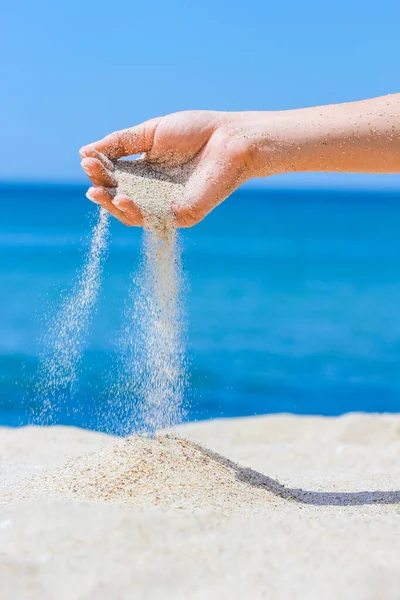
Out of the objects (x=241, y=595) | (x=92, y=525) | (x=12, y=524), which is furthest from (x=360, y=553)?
(x=12, y=524)

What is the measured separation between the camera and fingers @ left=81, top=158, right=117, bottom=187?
10.8 feet

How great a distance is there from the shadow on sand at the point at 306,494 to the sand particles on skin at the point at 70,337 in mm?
908

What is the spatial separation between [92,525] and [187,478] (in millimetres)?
930

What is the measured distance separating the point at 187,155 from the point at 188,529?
1.89 metres

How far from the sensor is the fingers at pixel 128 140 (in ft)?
11.7

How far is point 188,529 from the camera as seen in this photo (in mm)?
2287

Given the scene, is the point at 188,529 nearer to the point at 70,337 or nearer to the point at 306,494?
the point at 306,494

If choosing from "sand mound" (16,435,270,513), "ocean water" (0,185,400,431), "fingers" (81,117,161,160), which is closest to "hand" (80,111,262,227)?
"fingers" (81,117,161,160)

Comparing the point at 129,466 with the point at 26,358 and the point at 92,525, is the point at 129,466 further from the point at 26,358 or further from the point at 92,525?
the point at 26,358

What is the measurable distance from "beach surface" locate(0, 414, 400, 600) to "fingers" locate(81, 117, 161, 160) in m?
1.32

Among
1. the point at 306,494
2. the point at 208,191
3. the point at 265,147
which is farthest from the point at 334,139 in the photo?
the point at 306,494

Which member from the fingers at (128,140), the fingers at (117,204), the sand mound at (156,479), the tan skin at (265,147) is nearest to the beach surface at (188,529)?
the sand mound at (156,479)

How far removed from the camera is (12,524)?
227 centimetres

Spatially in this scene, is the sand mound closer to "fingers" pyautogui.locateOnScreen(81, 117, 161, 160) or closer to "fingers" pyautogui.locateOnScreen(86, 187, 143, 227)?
"fingers" pyautogui.locateOnScreen(86, 187, 143, 227)
